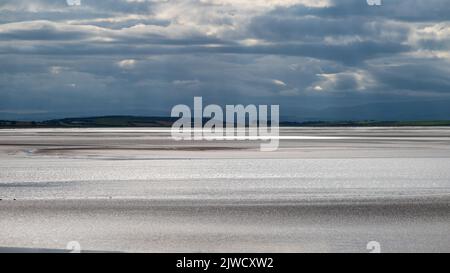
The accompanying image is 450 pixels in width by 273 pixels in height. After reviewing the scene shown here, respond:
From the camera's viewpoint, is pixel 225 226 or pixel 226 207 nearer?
pixel 225 226

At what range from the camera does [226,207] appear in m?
22.9

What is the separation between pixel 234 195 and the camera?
26.4 meters

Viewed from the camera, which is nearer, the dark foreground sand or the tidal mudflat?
the dark foreground sand

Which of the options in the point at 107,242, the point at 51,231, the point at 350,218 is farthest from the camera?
the point at 350,218

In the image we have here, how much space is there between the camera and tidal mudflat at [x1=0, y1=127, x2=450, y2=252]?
1695 cm

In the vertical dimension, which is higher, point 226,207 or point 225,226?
point 226,207

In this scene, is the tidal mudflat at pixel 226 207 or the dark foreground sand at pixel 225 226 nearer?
the dark foreground sand at pixel 225 226

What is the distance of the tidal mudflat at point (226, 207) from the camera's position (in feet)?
55.6
